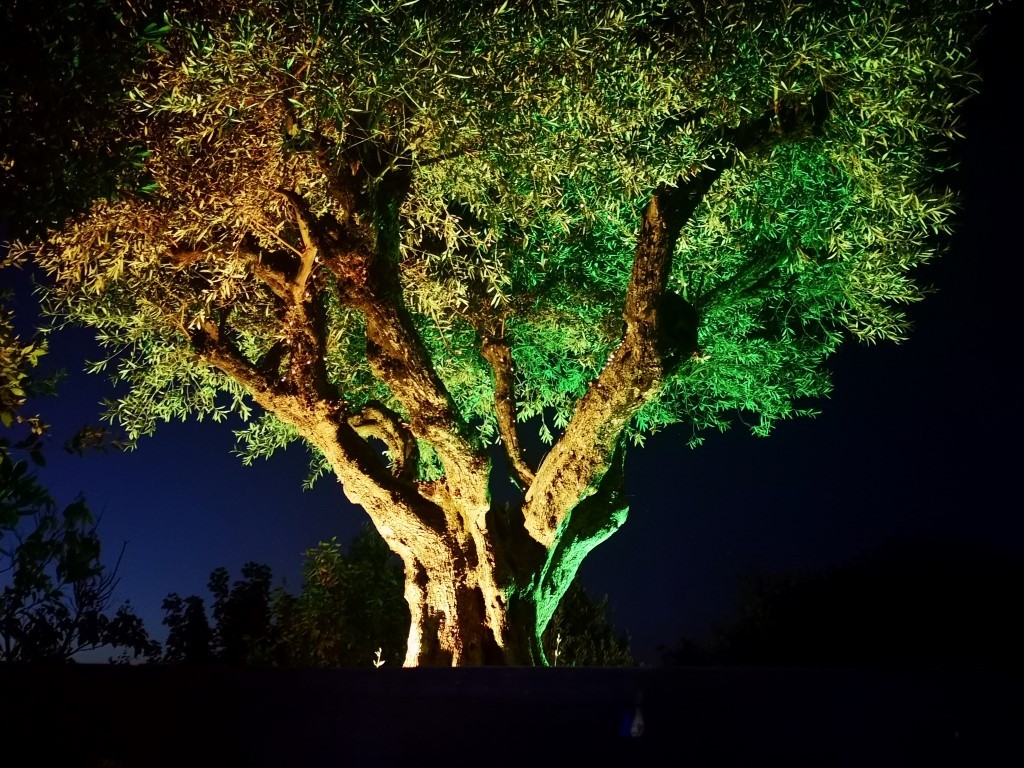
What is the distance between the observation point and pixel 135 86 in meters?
7.76

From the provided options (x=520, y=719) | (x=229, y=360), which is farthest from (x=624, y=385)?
(x=520, y=719)

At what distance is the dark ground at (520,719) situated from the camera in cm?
308

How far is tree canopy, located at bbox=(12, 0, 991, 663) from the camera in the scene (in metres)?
7.82

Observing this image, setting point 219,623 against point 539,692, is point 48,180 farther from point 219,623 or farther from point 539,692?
point 219,623

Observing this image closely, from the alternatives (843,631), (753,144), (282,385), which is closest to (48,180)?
(282,385)

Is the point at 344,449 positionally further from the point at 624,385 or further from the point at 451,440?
the point at 624,385

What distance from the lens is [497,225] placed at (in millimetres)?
9906

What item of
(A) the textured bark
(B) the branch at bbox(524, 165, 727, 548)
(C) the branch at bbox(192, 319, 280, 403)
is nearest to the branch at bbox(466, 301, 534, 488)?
(A) the textured bark

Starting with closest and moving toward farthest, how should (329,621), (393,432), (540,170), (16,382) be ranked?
(16,382), (540,170), (393,432), (329,621)

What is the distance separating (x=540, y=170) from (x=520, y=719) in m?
6.54

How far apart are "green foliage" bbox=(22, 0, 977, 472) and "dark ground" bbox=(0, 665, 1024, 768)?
4.35 m

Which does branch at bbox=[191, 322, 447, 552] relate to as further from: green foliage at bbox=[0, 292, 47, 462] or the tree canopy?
green foliage at bbox=[0, 292, 47, 462]

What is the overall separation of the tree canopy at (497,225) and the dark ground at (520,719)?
14.4 ft

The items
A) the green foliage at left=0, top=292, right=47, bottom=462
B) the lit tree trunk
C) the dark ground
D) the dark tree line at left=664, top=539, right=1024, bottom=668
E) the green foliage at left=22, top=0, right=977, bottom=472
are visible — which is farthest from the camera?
the dark tree line at left=664, top=539, right=1024, bottom=668
